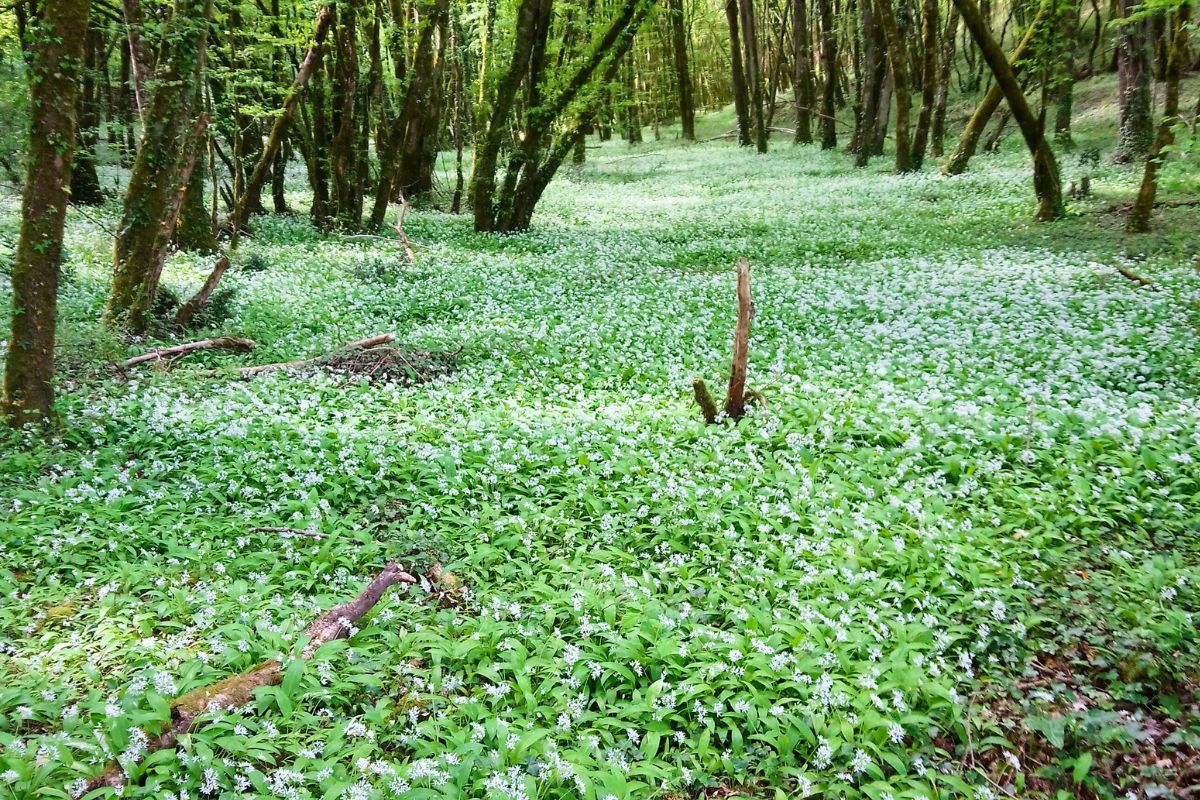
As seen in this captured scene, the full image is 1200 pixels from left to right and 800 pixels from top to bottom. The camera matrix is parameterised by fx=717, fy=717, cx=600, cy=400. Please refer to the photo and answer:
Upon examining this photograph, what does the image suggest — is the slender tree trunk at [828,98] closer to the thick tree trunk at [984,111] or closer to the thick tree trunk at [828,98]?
the thick tree trunk at [828,98]

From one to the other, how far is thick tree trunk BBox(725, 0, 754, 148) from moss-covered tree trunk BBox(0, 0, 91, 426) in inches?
1081

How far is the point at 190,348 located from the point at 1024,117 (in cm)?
1628

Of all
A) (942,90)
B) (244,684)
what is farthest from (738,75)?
(244,684)

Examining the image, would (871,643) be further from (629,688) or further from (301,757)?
(301,757)

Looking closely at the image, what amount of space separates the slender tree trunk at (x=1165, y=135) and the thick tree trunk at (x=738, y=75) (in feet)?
57.7

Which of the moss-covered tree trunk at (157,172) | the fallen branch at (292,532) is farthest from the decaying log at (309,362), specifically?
the fallen branch at (292,532)

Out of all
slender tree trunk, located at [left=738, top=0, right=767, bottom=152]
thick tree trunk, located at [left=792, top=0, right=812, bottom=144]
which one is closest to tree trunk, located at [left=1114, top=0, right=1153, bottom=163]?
thick tree trunk, located at [left=792, top=0, right=812, bottom=144]

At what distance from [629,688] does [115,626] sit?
3136 mm

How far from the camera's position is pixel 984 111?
66.8 feet

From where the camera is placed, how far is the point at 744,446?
22.9 feet

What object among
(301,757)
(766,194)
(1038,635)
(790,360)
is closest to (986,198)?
(766,194)

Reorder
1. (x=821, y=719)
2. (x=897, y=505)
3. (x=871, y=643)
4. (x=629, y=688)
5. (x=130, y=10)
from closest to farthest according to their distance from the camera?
1. (x=821, y=719)
2. (x=629, y=688)
3. (x=871, y=643)
4. (x=897, y=505)
5. (x=130, y=10)

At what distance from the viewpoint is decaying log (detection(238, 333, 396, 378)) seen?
8.62 metres

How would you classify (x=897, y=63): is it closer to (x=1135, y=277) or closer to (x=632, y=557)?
(x=1135, y=277)
